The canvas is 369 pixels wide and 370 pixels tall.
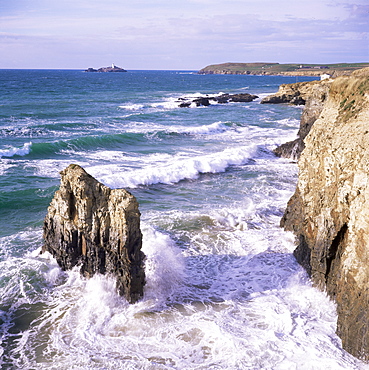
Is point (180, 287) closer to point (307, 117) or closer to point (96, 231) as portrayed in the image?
point (96, 231)

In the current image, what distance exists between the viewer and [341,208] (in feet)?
33.4

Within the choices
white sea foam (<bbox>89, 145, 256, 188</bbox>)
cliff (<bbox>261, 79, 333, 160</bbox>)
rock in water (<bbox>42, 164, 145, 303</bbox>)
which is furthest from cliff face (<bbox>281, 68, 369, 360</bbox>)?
cliff (<bbox>261, 79, 333, 160</bbox>)

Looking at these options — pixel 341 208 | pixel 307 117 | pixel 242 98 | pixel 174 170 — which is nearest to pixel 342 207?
pixel 341 208

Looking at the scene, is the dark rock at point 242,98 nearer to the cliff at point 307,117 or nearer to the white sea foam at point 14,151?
the cliff at point 307,117

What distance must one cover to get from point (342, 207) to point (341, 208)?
0.18 ft

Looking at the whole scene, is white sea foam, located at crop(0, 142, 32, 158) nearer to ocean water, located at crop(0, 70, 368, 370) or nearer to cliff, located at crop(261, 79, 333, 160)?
ocean water, located at crop(0, 70, 368, 370)

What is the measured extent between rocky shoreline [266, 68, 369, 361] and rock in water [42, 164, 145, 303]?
482 centimetres

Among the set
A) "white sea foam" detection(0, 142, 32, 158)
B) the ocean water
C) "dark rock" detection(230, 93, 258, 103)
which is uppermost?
"dark rock" detection(230, 93, 258, 103)

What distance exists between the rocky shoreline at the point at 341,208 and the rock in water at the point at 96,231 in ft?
15.8

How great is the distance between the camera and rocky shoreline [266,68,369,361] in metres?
8.98

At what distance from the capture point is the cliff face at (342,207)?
8.98m

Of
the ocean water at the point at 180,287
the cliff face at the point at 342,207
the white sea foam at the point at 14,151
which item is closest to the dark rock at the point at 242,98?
the ocean water at the point at 180,287

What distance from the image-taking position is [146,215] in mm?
17156

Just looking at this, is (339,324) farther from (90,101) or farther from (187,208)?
(90,101)
